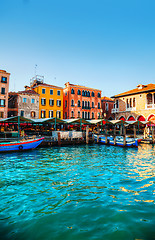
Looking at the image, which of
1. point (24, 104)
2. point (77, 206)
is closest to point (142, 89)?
point (24, 104)

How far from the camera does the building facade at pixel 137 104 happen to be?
34.4m

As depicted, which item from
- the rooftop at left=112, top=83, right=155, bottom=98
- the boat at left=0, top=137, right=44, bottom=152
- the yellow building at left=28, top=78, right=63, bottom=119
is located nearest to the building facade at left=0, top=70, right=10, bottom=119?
the yellow building at left=28, top=78, right=63, bottom=119

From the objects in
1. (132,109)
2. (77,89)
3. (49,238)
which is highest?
(77,89)

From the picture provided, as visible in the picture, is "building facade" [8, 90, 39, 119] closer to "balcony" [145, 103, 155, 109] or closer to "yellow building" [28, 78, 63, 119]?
"yellow building" [28, 78, 63, 119]

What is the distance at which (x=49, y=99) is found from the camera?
3706cm

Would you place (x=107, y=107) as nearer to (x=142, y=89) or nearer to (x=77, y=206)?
(x=142, y=89)

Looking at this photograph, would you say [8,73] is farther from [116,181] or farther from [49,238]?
[49,238]

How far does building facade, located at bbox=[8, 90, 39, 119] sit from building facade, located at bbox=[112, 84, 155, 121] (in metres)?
18.0

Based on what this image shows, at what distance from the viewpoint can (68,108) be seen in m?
38.9

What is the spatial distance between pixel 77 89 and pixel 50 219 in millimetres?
36236

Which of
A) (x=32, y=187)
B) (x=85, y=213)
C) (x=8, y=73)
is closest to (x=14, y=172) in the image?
(x=32, y=187)

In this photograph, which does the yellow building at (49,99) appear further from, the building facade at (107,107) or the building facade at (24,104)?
the building facade at (107,107)

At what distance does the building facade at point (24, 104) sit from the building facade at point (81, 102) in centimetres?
699

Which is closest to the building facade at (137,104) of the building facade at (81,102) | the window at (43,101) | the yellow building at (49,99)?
the building facade at (81,102)
